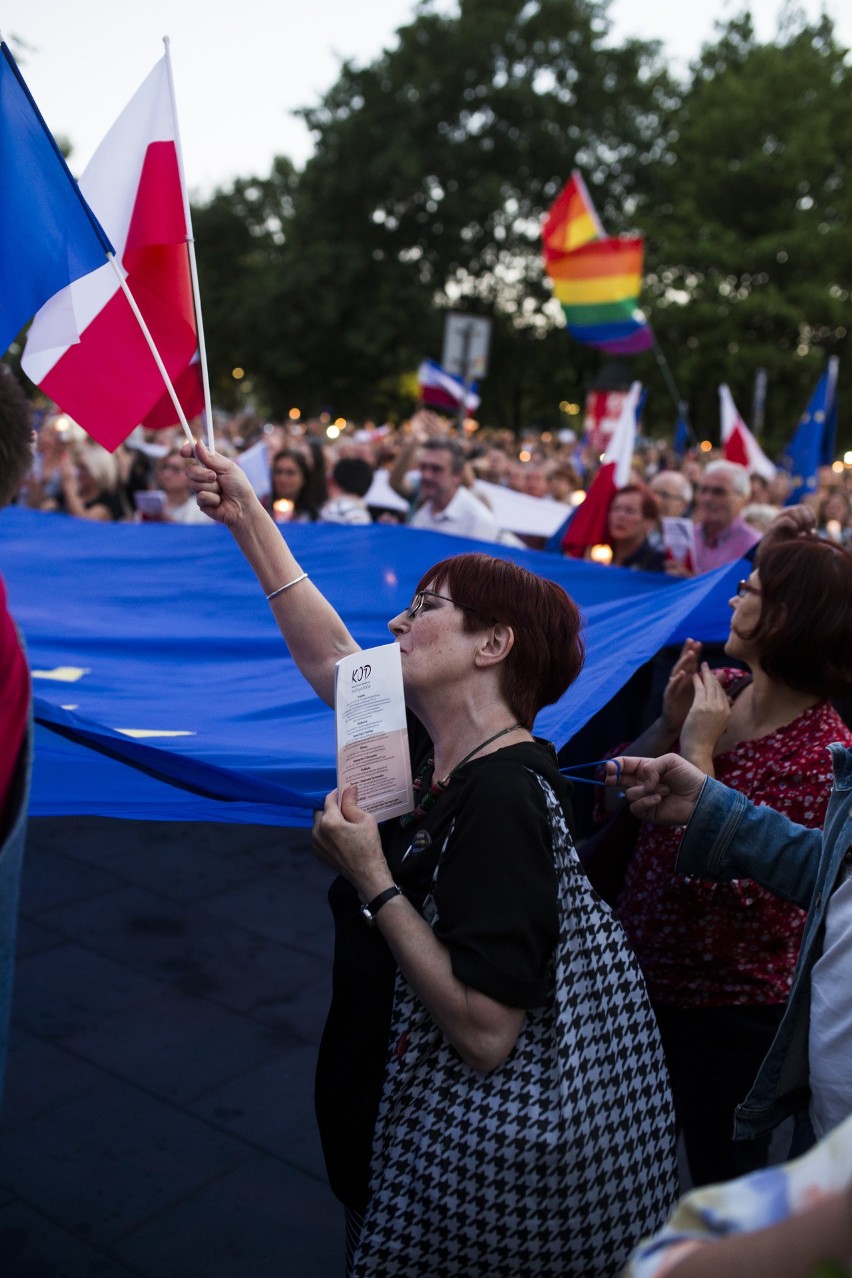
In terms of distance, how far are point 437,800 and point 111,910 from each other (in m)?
3.48

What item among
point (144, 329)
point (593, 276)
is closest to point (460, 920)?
point (144, 329)

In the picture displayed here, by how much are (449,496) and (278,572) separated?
4432 mm

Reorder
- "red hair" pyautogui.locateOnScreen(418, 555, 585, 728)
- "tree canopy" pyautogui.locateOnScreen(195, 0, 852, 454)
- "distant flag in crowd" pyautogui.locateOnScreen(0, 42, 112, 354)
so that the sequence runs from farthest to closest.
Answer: "tree canopy" pyautogui.locateOnScreen(195, 0, 852, 454)
"distant flag in crowd" pyautogui.locateOnScreen(0, 42, 112, 354)
"red hair" pyautogui.locateOnScreen(418, 555, 585, 728)

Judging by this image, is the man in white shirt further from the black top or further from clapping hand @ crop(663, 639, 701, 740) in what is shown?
the black top

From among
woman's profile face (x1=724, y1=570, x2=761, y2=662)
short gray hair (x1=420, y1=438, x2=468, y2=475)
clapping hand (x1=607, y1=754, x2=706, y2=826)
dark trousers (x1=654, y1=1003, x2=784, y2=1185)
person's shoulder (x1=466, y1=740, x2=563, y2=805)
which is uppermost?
short gray hair (x1=420, y1=438, x2=468, y2=475)

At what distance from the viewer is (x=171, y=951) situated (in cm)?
469

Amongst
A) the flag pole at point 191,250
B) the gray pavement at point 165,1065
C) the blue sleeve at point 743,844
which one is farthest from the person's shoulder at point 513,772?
the gray pavement at point 165,1065

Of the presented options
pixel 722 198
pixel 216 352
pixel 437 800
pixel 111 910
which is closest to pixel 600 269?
pixel 111 910

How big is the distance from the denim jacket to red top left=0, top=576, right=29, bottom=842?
1229mm

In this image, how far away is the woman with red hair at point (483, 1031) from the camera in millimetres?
1693

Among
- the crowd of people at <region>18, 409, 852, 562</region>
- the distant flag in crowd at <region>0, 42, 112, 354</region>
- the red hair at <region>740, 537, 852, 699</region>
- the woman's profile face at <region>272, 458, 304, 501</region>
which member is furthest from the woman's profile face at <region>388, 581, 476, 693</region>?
the woman's profile face at <region>272, 458, 304, 501</region>

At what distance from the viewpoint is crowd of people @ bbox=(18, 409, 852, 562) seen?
624cm

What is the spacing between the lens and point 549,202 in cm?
3394

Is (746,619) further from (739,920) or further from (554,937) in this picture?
(554,937)
